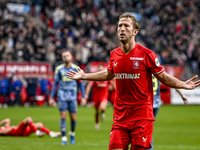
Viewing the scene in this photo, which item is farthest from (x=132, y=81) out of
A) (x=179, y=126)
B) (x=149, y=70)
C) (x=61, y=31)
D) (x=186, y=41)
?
(x=186, y=41)

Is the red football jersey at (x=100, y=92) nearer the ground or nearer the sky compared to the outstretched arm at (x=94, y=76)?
nearer the ground

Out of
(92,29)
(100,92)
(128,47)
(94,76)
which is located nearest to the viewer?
(128,47)

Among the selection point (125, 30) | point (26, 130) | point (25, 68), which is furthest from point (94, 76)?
point (25, 68)

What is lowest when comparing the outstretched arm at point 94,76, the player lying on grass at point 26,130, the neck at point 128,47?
the player lying on grass at point 26,130

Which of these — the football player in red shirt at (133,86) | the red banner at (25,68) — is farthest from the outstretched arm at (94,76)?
the red banner at (25,68)

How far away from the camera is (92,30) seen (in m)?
32.1

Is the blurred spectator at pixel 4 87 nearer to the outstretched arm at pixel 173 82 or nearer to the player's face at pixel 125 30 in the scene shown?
the player's face at pixel 125 30

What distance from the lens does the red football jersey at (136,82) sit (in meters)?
5.27

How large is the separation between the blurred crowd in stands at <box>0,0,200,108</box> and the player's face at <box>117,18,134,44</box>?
22.5 m

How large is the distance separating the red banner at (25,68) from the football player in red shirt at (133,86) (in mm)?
22688

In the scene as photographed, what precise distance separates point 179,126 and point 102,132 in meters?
3.88

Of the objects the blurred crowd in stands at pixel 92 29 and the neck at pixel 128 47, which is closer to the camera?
the neck at pixel 128 47

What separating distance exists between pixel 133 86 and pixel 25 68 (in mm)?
23013

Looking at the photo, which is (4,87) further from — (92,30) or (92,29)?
(92,29)
